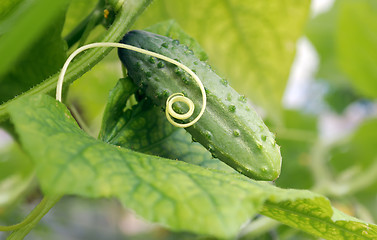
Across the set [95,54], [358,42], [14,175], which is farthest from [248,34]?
[14,175]

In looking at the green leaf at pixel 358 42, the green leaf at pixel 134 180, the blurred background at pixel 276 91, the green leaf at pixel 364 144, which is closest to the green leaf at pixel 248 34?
the blurred background at pixel 276 91

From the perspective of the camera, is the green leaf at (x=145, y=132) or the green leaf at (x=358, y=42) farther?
the green leaf at (x=358, y=42)

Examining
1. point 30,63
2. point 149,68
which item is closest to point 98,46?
point 149,68

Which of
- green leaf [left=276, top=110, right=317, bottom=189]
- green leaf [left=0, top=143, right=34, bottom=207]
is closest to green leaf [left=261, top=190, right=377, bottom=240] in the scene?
green leaf [left=0, top=143, right=34, bottom=207]

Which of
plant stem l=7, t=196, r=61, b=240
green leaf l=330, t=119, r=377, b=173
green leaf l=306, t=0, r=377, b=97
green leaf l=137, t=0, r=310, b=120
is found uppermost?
green leaf l=306, t=0, r=377, b=97

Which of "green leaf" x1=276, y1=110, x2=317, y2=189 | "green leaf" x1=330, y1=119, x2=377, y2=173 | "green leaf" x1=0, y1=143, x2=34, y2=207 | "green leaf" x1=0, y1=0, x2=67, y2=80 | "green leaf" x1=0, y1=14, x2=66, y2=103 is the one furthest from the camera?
"green leaf" x1=276, y1=110, x2=317, y2=189

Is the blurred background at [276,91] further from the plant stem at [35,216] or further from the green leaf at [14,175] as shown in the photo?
the plant stem at [35,216]

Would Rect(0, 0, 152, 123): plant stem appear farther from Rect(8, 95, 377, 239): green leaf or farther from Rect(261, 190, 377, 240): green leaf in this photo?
Rect(261, 190, 377, 240): green leaf

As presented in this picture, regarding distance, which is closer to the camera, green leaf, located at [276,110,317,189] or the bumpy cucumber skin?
the bumpy cucumber skin
